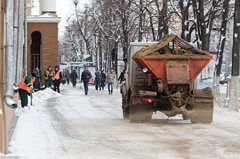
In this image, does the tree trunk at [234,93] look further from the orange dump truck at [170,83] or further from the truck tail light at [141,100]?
the truck tail light at [141,100]

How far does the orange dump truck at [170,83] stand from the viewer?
17.8m

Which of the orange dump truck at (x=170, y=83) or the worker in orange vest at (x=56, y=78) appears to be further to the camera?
the worker in orange vest at (x=56, y=78)

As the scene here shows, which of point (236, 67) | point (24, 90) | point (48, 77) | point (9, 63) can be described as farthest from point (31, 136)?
point (48, 77)

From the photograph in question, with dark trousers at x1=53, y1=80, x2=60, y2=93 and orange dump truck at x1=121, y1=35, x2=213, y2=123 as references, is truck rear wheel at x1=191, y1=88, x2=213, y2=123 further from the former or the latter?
dark trousers at x1=53, y1=80, x2=60, y2=93

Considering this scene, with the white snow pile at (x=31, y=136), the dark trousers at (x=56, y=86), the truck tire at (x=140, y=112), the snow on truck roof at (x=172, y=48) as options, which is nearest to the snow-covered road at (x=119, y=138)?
the white snow pile at (x=31, y=136)

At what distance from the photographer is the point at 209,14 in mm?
33844

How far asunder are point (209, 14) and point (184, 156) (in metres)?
23.0

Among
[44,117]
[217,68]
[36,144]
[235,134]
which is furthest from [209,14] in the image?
[36,144]

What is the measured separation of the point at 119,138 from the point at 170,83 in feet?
12.6

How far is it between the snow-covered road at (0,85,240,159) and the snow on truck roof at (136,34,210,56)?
2.01 meters

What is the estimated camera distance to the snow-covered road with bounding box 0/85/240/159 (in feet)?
38.8

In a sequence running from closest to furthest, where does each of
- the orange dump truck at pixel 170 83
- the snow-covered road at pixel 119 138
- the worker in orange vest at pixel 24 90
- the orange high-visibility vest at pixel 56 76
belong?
the snow-covered road at pixel 119 138 < the orange dump truck at pixel 170 83 < the worker in orange vest at pixel 24 90 < the orange high-visibility vest at pixel 56 76

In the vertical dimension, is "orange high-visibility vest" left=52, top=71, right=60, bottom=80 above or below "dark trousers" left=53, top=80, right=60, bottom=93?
above

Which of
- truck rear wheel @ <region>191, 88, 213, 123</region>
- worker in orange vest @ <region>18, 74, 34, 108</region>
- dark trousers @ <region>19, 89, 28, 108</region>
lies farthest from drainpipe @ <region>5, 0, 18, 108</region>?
dark trousers @ <region>19, 89, 28, 108</region>
